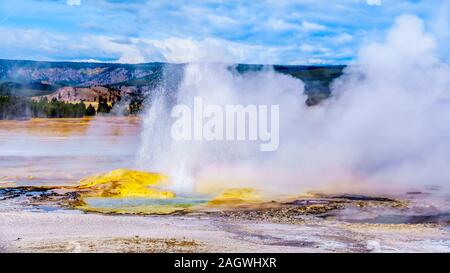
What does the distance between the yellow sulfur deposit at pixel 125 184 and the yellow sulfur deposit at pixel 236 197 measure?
70 cm

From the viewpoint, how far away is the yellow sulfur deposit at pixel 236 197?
897 cm

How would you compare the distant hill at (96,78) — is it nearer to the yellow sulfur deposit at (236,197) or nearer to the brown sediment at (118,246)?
the yellow sulfur deposit at (236,197)

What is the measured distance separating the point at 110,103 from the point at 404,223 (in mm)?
12049

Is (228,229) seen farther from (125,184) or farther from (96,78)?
(96,78)

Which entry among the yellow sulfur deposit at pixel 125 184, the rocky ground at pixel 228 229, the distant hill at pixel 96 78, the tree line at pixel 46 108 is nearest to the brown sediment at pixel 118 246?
the rocky ground at pixel 228 229

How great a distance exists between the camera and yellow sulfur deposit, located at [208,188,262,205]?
897cm

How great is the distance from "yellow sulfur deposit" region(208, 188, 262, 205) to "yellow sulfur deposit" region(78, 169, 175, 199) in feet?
2.29

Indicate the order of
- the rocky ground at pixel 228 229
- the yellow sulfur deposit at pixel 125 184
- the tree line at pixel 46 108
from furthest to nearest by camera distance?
the tree line at pixel 46 108 → the yellow sulfur deposit at pixel 125 184 → the rocky ground at pixel 228 229

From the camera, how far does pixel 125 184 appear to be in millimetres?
9758

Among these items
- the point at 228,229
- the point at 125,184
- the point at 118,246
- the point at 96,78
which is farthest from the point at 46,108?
the point at 118,246

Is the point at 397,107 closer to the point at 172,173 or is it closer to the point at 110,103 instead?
the point at 172,173

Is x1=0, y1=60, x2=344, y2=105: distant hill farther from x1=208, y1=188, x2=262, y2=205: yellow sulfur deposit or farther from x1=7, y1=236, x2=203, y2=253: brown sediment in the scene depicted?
x1=7, y1=236, x2=203, y2=253: brown sediment

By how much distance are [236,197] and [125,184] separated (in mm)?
1831

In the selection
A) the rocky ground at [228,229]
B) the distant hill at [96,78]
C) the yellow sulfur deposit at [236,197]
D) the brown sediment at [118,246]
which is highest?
the distant hill at [96,78]
